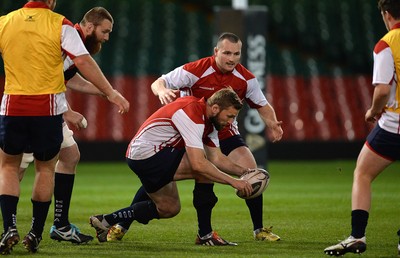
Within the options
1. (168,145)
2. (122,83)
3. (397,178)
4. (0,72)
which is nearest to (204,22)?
(122,83)

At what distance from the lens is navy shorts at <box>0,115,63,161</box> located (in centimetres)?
645

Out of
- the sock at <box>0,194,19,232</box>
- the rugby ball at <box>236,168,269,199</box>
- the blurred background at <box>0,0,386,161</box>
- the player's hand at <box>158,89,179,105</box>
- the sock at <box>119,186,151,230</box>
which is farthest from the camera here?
the blurred background at <box>0,0,386,161</box>

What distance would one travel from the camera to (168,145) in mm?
7031

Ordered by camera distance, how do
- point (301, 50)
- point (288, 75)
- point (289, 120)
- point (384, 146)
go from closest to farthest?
point (384, 146), point (289, 120), point (288, 75), point (301, 50)

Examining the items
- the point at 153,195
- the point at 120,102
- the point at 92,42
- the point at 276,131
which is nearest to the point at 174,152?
the point at 153,195

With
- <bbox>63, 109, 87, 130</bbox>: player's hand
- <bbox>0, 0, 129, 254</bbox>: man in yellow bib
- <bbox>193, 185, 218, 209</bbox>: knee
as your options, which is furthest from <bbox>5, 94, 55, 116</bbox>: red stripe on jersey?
<bbox>193, 185, 218, 209</bbox>: knee

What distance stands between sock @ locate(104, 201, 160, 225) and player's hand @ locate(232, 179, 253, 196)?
857 millimetres

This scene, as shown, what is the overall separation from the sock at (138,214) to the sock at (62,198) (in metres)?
0.32

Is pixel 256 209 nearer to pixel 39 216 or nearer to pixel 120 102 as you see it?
pixel 120 102

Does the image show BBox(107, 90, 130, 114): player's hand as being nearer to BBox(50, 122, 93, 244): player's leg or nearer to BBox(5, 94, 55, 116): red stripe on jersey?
BBox(5, 94, 55, 116): red stripe on jersey

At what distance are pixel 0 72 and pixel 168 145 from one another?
14.1 metres

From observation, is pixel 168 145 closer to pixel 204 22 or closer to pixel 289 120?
pixel 289 120

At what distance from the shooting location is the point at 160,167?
6.96 meters

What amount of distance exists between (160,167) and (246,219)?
2233 mm
